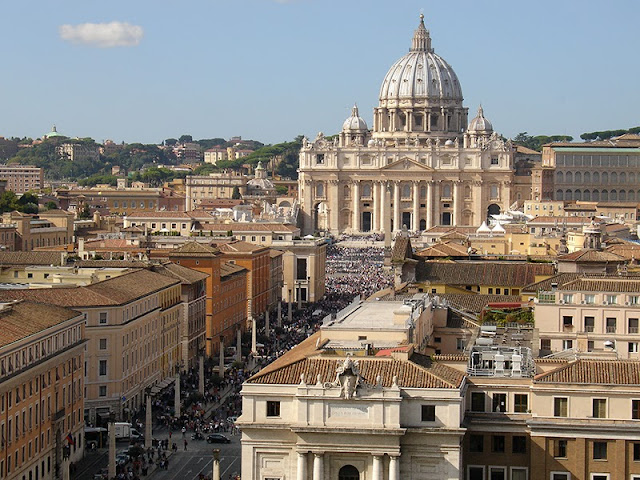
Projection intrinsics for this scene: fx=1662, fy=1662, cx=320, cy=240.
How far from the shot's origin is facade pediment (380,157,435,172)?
595ft

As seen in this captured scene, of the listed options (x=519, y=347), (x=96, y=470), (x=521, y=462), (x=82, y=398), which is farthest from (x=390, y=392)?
(x=82, y=398)

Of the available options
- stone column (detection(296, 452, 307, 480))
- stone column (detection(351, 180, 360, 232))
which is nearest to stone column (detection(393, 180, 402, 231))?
stone column (detection(351, 180, 360, 232))

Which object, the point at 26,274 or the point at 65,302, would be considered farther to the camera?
the point at 26,274

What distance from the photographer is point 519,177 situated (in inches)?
7067

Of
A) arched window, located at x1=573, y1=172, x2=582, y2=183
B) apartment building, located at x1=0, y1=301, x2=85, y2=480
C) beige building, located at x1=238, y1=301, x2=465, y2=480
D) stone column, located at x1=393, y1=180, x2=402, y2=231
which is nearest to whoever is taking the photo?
beige building, located at x1=238, y1=301, x2=465, y2=480

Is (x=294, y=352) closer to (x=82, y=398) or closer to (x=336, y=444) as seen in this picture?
(x=336, y=444)

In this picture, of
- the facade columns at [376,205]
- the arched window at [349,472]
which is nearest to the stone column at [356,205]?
the facade columns at [376,205]

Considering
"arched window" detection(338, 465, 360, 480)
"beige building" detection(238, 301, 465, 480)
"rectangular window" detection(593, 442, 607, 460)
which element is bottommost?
"arched window" detection(338, 465, 360, 480)

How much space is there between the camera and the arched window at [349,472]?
24.9m

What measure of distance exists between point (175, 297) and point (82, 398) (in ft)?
45.2

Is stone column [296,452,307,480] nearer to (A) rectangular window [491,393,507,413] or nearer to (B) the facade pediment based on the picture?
(A) rectangular window [491,393,507,413]

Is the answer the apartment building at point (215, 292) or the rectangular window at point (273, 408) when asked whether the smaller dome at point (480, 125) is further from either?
the rectangular window at point (273, 408)

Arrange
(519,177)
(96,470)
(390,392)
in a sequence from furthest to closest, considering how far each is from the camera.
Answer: (519,177), (96,470), (390,392)

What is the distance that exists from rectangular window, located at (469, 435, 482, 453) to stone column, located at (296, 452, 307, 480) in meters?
2.81
